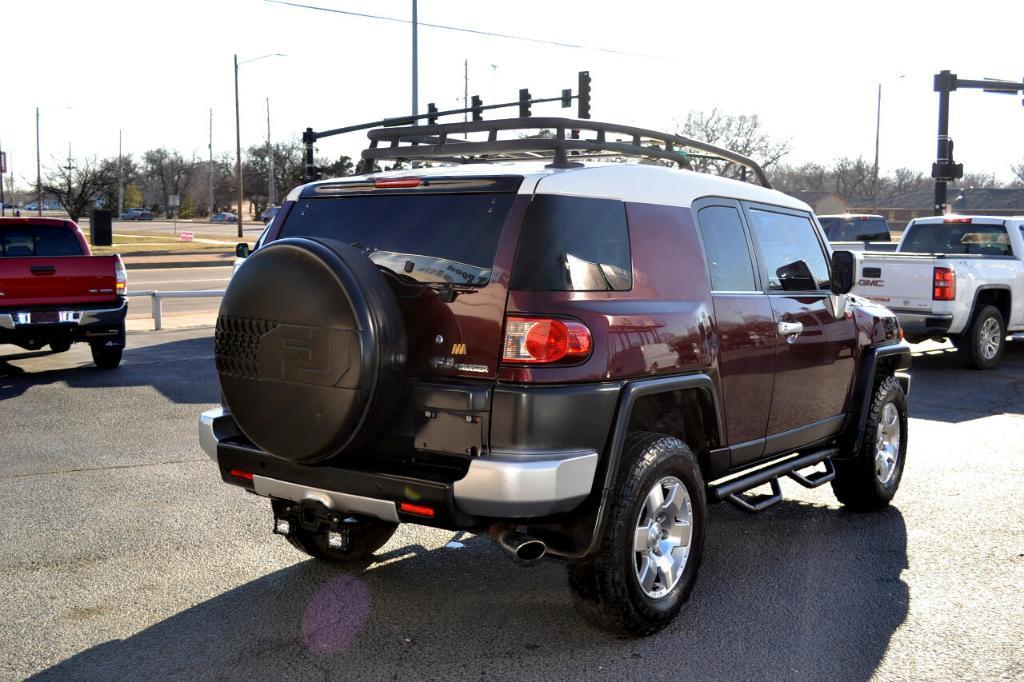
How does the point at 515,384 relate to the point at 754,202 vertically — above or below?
below

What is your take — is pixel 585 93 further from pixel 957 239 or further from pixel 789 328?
pixel 789 328

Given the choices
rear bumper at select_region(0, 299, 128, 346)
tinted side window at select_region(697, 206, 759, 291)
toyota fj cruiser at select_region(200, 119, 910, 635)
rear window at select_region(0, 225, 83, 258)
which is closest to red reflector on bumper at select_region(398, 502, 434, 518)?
toyota fj cruiser at select_region(200, 119, 910, 635)

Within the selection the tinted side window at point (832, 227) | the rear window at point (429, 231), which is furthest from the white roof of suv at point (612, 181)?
the tinted side window at point (832, 227)

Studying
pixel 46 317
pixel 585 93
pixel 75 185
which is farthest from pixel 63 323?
pixel 75 185

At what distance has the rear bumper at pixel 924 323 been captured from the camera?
483 inches

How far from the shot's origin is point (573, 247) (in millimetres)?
3965

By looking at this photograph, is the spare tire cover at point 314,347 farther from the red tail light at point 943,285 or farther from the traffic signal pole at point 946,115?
the traffic signal pole at point 946,115

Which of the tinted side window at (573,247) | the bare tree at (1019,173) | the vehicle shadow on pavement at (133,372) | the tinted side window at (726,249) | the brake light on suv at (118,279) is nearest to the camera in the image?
the tinted side window at (573,247)

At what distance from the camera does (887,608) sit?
4590 mm

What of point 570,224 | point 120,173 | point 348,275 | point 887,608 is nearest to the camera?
point 348,275

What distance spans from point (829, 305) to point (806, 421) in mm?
706

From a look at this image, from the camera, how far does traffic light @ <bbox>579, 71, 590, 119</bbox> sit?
23047 mm

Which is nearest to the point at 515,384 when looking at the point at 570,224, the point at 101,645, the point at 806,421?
the point at 570,224

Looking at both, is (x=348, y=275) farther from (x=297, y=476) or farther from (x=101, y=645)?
(x=101, y=645)
